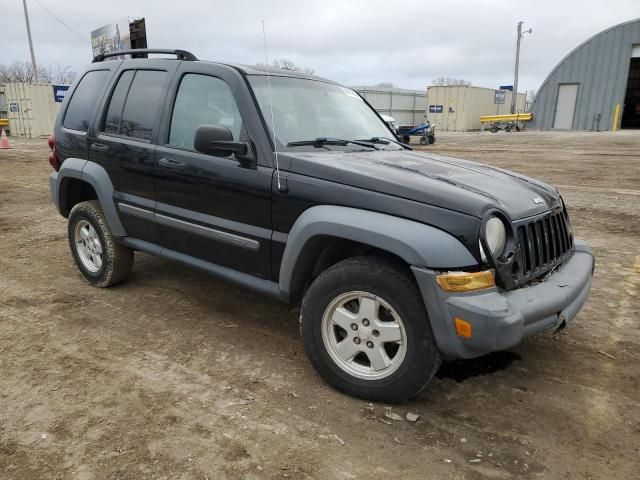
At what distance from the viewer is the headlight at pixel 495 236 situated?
8.19 feet

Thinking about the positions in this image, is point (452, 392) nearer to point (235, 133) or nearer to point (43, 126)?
point (235, 133)

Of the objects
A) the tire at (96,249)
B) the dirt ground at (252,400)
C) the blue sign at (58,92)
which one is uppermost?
the blue sign at (58,92)

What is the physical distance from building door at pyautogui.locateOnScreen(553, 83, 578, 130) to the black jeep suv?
107 ft

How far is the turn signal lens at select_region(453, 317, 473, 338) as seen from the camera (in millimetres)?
2385

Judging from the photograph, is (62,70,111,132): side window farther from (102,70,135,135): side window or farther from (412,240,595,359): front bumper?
(412,240,595,359): front bumper

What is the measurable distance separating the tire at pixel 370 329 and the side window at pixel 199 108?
1284 millimetres

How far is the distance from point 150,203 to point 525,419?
2911 mm

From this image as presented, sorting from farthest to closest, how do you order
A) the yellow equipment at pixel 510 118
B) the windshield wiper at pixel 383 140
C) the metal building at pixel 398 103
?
1. the metal building at pixel 398 103
2. the yellow equipment at pixel 510 118
3. the windshield wiper at pixel 383 140

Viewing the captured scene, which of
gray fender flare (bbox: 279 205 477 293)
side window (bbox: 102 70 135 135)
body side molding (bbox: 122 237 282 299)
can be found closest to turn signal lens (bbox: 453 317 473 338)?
gray fender flare (bbox: 279 205 477 293)

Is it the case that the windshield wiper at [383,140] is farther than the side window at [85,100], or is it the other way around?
the side window at [85,100]

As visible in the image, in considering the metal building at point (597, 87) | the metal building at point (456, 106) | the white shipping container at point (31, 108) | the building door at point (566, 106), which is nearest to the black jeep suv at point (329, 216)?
the white shipping container at point (31, 108)

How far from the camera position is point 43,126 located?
24594 millimetres

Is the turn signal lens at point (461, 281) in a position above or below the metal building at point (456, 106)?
below

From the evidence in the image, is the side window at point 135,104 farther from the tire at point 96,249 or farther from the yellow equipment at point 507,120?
the yellow equipment at point 507,120
